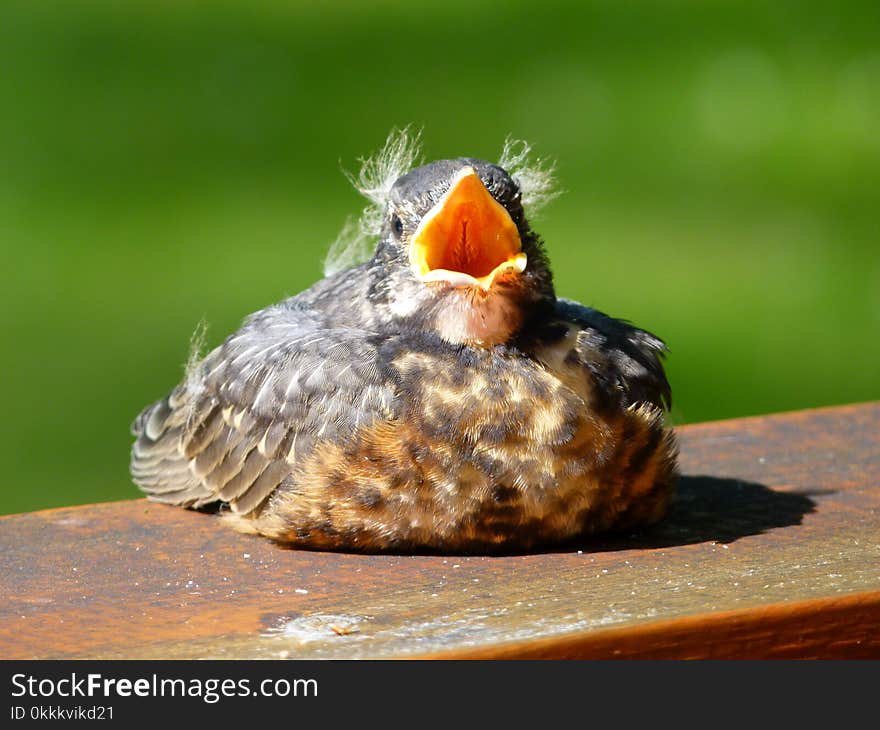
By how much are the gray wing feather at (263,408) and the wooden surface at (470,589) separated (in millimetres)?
95

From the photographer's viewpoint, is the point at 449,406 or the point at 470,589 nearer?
the point at 470,589

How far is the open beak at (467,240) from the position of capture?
10.7 feet

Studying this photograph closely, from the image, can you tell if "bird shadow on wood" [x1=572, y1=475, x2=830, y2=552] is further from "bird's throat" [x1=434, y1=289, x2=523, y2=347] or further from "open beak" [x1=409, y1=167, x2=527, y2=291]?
"open beak" [x1=409, y1=167, x2=527, y2=291]

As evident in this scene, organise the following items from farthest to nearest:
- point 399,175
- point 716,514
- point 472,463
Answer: point 399,175, point 716,514, point 472,463

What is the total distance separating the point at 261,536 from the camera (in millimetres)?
3525

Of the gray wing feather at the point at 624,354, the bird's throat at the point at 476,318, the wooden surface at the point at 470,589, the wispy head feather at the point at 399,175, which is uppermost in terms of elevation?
the wispy head feather at the point at 399,175

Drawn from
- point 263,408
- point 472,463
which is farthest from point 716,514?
point 263,408

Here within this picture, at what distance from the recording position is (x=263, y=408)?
3.49m

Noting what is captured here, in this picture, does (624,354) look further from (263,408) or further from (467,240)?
(263,408)

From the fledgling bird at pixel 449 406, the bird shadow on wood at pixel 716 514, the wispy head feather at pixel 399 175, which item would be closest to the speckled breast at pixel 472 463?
the fledgling bird at pixel 449 406

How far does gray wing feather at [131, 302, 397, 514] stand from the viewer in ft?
11.0

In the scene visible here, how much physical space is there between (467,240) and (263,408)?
55cm

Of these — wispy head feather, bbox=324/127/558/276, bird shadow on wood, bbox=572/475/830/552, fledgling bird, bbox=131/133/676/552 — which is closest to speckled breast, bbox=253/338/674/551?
fledgling bird, bbox=131/133/676/552

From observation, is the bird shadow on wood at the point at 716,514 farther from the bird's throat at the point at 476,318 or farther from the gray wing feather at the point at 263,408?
the gray wing feather at the point at 263,408
